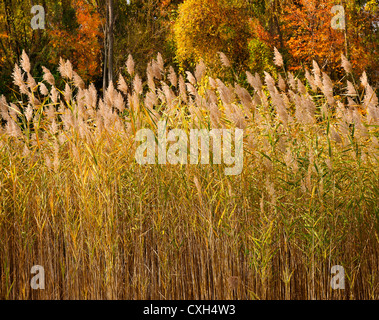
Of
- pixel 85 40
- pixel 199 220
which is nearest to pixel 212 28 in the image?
pixel 85 40

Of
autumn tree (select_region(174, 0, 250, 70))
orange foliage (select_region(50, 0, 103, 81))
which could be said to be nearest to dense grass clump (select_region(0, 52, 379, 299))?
autumn tree (select_region(174, 0, 250, 70))

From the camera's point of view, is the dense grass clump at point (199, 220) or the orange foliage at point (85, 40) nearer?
the dense grass clump at point (199, 220)

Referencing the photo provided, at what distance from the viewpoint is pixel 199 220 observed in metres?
2.92

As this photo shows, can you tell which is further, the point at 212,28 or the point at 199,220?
the point at 212,28

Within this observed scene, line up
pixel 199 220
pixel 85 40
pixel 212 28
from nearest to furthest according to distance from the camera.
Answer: pixel 199 220 → pixel 212 28 → pixel 85 40

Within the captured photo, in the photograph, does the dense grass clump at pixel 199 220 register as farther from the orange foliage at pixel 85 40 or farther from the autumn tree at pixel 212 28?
the orange foliage at pixel 85 40

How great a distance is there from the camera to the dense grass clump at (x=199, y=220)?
270cm

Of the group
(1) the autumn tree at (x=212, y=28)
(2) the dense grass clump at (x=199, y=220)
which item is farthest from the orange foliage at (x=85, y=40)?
(2) the dense grass clump at (x=199, y=220)

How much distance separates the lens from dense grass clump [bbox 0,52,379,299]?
8.85 feet

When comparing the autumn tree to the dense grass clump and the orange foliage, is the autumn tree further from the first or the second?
the dense grass clump

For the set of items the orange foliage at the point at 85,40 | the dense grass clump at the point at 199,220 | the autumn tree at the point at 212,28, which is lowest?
the dense grass clump at the point at 199,220

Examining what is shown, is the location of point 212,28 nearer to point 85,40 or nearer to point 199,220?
→ point 85,40
